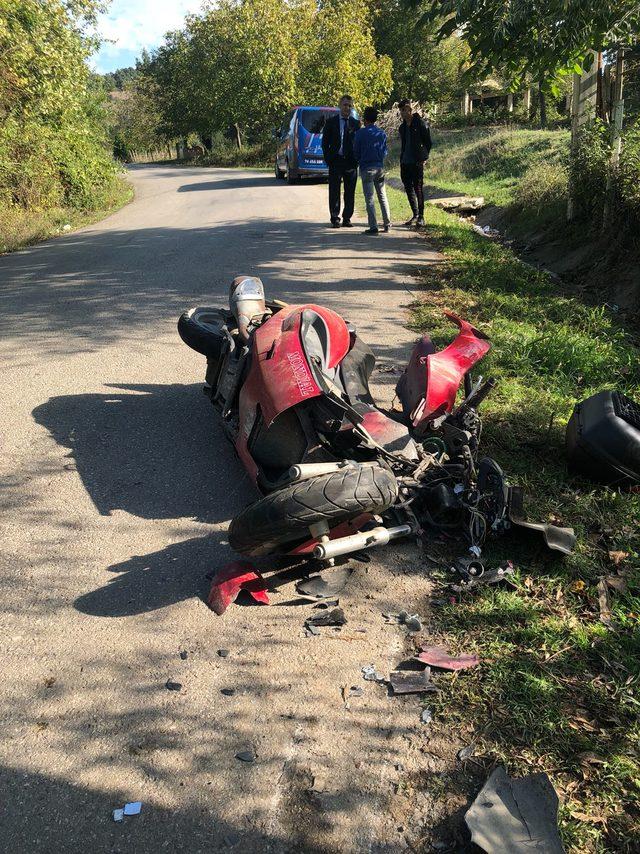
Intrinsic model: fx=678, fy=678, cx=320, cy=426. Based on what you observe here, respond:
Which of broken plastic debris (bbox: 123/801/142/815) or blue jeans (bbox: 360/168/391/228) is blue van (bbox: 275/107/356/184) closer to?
blue jeans (bbox: 360/168/391/228)

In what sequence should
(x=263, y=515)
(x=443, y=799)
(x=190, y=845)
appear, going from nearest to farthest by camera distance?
(x=190, y=845)
(x=443, y=799)
(x=263, y=515)

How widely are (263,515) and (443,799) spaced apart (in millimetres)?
1322

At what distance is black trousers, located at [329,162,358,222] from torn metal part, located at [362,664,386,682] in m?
10.5

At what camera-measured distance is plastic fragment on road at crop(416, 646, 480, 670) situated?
111 inches

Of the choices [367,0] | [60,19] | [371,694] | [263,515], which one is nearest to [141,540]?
[263,515]

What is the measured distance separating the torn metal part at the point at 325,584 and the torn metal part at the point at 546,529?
2.90 ft

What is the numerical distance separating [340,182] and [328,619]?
1079cm

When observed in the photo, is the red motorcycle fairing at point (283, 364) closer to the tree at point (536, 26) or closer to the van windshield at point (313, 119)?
the tree at point (536, 26)

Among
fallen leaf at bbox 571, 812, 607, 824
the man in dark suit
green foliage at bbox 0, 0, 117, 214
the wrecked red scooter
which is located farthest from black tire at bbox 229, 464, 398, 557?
green foliage at bbox 0, 0, 117, 214

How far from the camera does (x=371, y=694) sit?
8.96ft

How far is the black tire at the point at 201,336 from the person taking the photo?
504cm

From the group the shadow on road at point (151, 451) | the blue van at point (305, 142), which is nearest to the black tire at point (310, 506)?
the shadow on road at point (151, 451)

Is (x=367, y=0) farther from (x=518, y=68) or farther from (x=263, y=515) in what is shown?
(x=263, y=515)

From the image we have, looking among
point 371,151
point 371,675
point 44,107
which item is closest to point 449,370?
point 371,675
